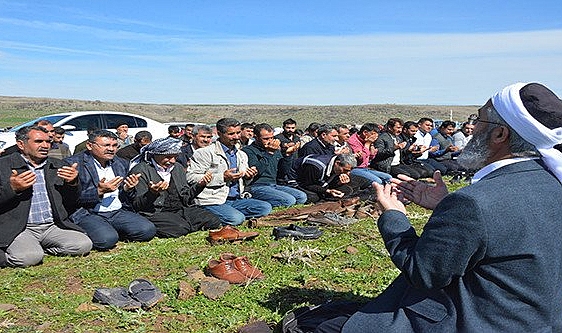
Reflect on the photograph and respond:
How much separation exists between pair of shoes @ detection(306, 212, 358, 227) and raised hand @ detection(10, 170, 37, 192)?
3590 millimetres

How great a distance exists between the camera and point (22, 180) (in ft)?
18.7

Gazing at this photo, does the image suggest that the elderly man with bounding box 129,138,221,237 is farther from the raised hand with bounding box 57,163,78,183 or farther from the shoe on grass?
the shoe on grass

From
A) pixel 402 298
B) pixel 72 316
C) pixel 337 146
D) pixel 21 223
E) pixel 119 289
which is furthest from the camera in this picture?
pixel 337 146

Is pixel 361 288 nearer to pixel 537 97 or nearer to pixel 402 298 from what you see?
pixel 402 298

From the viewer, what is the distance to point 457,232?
242cm

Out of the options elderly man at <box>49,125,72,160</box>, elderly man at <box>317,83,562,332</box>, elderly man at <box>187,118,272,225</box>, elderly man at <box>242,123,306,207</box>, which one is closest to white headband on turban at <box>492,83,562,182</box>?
elderly man at <box>317,83,562,332</box>

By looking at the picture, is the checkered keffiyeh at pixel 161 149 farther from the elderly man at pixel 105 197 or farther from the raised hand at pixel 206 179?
the raised hand at pixel 206 179

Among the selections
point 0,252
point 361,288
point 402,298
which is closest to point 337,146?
point 361,288

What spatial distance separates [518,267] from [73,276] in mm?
4382

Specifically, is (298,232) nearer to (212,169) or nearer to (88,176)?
(212,169)

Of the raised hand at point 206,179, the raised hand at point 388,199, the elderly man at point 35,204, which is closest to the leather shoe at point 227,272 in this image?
the elderly man at point 35,204

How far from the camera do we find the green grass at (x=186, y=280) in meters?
4.41

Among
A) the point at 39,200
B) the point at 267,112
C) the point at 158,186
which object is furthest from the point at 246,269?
the point at 267,112

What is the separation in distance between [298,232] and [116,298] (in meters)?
2.87
